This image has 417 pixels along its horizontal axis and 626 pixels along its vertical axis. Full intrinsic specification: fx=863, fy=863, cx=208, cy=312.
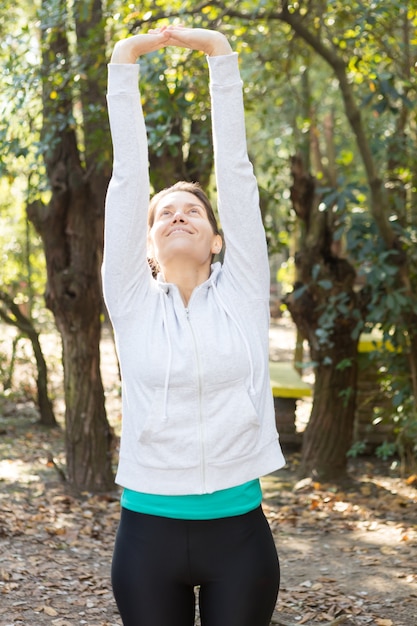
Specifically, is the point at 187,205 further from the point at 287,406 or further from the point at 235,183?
the point at 287,406

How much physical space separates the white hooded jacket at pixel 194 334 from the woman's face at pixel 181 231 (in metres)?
0.07

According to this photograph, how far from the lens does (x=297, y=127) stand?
1080 cm

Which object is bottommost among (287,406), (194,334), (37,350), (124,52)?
(287,406)

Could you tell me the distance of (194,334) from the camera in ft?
7.25

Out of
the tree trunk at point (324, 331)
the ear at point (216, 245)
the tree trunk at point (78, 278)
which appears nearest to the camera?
the ear at point (216, 245)

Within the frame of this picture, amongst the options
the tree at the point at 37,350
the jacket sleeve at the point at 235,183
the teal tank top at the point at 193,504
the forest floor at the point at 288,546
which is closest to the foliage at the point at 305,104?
the forest floor at the point at 288,546

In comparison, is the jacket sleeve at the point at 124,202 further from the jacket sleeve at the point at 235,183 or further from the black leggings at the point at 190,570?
the black leggings at the point at 190,570

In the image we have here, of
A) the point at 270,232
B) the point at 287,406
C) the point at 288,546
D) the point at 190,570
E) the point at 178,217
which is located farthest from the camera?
the point at 287,406

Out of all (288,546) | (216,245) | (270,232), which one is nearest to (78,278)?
Answer: (270,232)

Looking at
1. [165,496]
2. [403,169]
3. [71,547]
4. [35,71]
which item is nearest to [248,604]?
[165,496]

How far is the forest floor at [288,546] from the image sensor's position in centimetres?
421

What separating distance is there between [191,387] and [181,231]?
17.5 inches

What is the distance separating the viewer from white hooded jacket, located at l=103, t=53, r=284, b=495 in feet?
7.00

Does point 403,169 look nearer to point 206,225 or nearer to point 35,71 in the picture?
point 35,71
